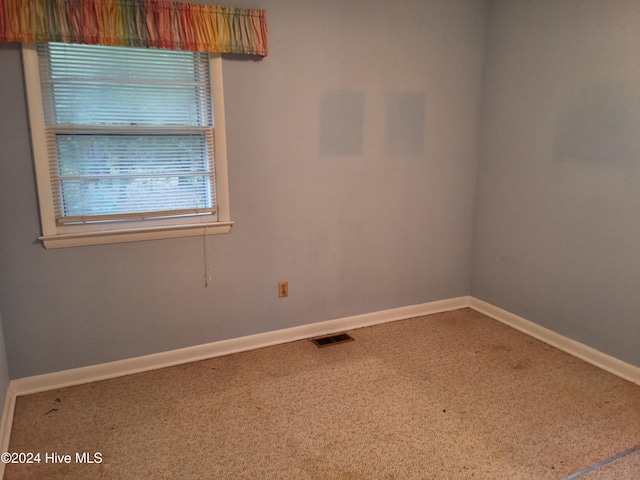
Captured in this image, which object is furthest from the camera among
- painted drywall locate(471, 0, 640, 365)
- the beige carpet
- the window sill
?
painted drywall locate(471, 0, 640, 365)

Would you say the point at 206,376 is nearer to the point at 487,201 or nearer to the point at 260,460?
the point at 260,460

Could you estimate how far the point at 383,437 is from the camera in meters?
2.08

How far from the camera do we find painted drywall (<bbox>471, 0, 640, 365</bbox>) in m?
2.52

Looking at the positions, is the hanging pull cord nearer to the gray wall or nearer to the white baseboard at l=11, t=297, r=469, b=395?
the white baseboard at l=11, t=297, r=469, b=395

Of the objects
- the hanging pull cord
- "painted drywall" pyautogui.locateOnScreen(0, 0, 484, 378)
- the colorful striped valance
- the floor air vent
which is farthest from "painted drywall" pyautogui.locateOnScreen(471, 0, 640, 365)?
the hanging pull cord

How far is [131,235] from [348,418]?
1510 mm

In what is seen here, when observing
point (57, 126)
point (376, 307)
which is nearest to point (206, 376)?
point (376, 307)

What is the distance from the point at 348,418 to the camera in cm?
222

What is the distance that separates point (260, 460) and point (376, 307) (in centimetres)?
162

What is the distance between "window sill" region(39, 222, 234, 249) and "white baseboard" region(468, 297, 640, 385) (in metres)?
2.07

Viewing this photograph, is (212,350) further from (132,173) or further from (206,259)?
(132,173)

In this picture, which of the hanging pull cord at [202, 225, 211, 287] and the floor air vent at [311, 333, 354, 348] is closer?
the hanging pull cord at [202, 225, 211, 287]

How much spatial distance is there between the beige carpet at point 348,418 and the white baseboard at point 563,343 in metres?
0.07

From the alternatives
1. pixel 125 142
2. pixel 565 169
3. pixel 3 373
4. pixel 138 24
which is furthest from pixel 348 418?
pixel 138 24
